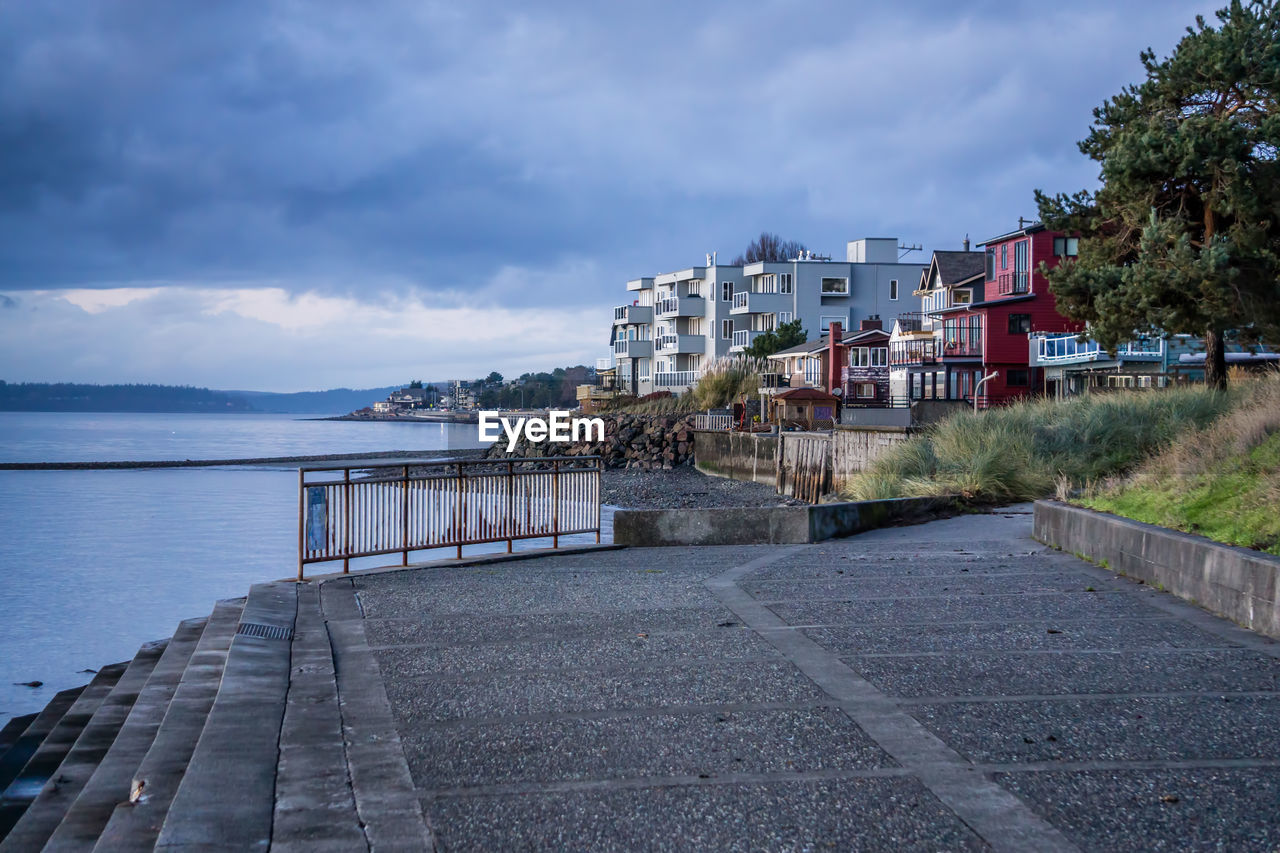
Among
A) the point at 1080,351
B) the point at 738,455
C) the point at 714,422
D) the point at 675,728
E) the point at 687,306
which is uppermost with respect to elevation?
the point at 687,306

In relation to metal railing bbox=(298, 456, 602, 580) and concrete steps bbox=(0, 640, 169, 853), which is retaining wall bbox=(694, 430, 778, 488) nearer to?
metal railing bbox=(298, 456, 602, 580)

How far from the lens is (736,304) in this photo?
86000 mm

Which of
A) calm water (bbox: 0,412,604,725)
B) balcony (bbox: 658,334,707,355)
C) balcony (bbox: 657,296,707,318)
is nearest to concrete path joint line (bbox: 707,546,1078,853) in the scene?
calm water (bbox: 0,412,604,725)

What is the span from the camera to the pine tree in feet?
76.5

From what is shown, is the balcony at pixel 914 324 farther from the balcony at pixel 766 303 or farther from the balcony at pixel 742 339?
the balcony at pixel 742 339

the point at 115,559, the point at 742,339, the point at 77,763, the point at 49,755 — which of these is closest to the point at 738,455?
the point at 115,559

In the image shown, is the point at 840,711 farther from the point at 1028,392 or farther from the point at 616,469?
the point at 616,469

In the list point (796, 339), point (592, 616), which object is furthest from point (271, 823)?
point (796, 339)

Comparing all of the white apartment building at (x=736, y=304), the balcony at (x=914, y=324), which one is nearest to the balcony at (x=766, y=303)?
the white apartment building at (x=736, y=304)

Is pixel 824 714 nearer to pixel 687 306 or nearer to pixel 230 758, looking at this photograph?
pixel 230 758

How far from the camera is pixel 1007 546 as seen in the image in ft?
44.7

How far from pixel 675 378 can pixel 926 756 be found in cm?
8393

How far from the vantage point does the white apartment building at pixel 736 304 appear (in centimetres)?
8162

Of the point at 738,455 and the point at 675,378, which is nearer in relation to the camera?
the point at 738,455
